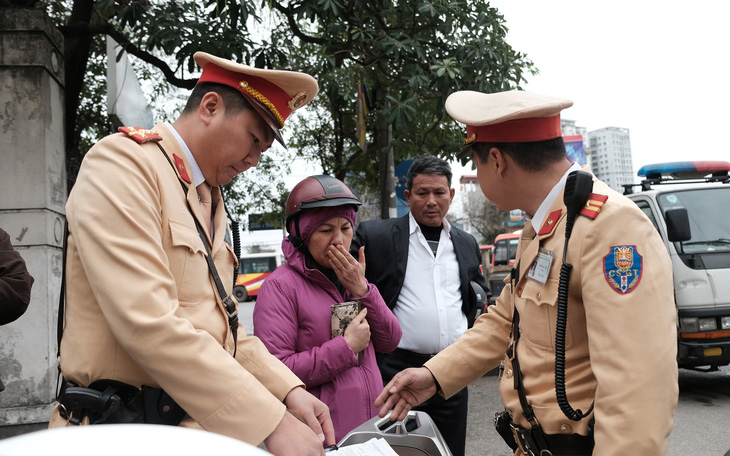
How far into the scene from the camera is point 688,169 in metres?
7.32

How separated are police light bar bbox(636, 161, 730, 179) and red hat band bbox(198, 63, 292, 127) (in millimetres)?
6638

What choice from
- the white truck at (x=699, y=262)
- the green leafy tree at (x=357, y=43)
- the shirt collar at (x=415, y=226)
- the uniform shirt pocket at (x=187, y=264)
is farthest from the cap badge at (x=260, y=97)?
the white truck at (x=699, y=262)

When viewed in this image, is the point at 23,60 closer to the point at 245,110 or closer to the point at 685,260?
the point at 245,110

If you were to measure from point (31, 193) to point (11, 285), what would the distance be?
233 cm

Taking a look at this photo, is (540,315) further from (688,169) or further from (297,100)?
(688,169)

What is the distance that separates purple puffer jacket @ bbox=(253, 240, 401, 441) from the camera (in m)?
2.44

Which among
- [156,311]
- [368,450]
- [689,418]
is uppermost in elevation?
[156,311]

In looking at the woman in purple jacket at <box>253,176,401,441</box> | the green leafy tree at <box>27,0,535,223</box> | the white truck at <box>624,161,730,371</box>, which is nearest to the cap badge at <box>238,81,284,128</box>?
the woman in purple jacket at <box>253,176,401,441</box>

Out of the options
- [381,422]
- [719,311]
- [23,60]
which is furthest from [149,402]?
[719,311]

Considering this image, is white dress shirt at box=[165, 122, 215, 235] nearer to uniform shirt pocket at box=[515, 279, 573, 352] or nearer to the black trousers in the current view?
uniform shirt pocket at box=[515, 279, 573, 352]

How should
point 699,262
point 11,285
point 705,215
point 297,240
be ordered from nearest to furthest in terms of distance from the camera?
point 297,240 < point 11,285 < point 699,262 < point 705,215

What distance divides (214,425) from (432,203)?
2.59m

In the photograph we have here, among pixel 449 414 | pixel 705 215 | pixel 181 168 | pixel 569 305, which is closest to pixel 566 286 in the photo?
pixel 569 305

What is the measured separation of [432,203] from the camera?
3791mm
